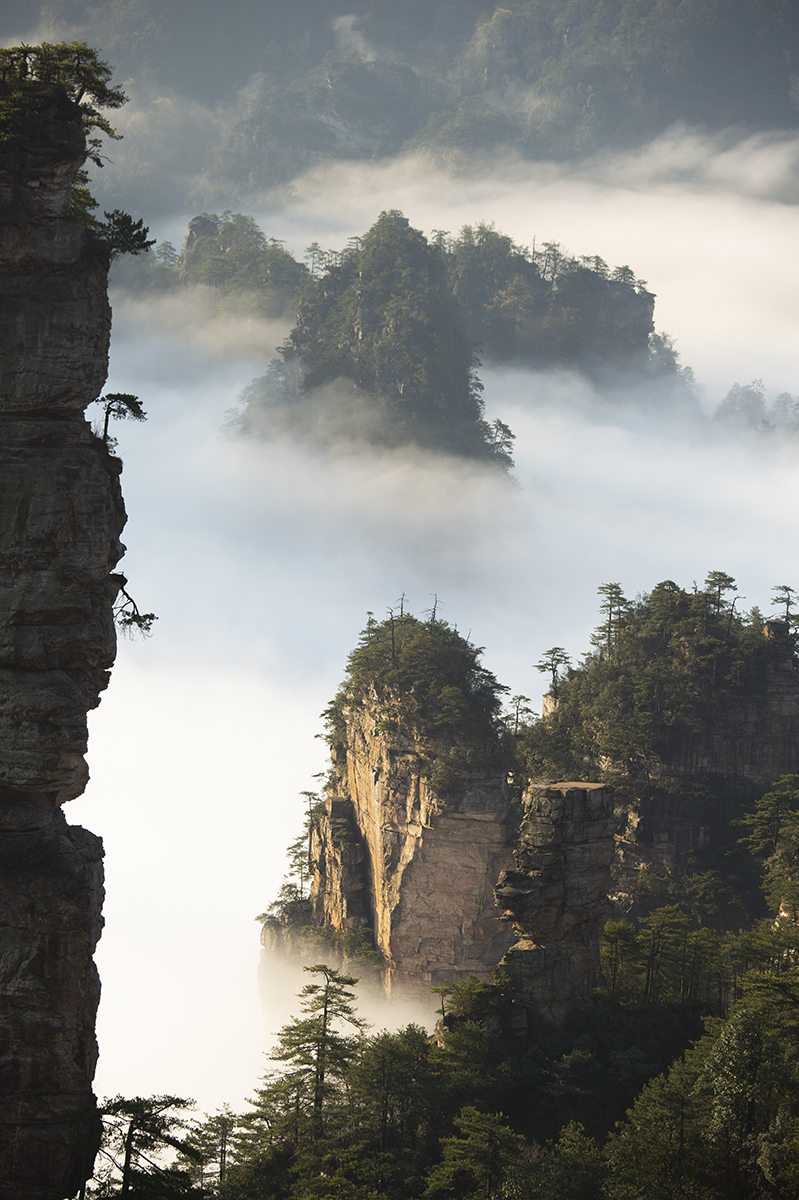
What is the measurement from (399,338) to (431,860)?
301 ft

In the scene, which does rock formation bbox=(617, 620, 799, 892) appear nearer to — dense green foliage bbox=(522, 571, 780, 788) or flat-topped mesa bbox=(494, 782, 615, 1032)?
dense green foliage bbox=(522, 571, 780, 788)

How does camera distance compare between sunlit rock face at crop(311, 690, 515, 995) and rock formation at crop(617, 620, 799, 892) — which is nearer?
sunlit rock face at crop(311, 690, 515, 995)

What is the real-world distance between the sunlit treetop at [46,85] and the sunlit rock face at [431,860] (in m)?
45.0

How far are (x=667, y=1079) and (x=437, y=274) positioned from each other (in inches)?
4772

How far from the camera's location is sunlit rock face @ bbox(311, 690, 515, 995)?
70312mm

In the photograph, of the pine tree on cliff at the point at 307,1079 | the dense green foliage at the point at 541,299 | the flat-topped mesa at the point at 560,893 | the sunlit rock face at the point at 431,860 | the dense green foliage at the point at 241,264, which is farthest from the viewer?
the dense green foliage at the point at 541,299

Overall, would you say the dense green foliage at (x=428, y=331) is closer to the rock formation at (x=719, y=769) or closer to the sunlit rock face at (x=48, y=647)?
the rock formation at (x=719, y=769)

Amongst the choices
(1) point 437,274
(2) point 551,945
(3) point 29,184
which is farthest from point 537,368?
(3) point 29,184

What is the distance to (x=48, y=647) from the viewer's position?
3328 centimetres

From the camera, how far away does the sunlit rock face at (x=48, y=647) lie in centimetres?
3153

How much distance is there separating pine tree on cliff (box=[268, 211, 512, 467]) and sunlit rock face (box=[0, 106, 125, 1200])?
4538 inches

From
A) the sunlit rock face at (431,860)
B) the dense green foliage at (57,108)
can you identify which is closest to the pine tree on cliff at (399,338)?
the sunlit rock face at (431,860)

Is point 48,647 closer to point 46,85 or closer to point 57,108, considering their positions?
point 57,108

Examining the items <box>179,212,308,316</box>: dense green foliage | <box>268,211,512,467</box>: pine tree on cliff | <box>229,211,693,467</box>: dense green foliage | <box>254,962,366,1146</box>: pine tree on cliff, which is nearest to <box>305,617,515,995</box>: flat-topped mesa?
<box>254,962,366,1146</box>: pine tree on cliff
